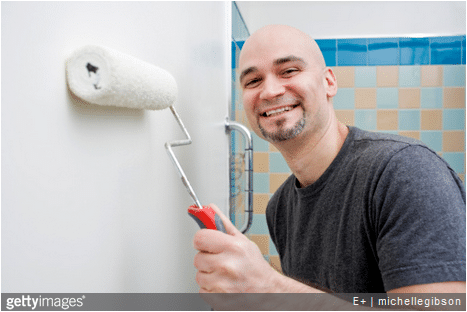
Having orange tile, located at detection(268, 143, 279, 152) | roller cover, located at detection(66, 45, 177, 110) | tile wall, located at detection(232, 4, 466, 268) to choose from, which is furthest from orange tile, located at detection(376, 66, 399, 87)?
roller cover, located at detection(66, 45, 177, 110)

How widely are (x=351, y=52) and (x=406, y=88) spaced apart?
0.92ft

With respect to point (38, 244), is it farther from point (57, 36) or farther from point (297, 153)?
Answer: point (297, 153)

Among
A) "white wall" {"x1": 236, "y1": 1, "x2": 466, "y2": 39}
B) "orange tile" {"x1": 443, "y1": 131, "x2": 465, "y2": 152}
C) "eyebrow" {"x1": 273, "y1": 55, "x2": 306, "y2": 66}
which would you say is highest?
"white wall" {"x1": 236, "y1": 1, "x2": 466, "y2": 39}

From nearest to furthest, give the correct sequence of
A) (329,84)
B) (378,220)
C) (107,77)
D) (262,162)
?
(107,77) < (378,220) < (329,84) < (262,162)

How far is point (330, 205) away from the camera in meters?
0.72

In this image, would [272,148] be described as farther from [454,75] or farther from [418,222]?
[418,222]

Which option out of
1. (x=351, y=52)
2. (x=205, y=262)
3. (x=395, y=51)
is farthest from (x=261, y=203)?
(x=205, y=262)

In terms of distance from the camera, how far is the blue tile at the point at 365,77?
1.63m

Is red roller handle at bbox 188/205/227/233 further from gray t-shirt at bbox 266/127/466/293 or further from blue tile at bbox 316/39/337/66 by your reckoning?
blue tile at bbox 316/39/337/66

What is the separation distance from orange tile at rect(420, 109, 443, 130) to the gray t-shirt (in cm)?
100


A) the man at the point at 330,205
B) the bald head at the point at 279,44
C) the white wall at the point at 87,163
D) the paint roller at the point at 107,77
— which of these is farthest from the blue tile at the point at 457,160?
the paint roller at the point at 107,77

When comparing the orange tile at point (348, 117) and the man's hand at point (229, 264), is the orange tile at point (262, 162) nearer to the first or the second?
the orange tile at point (348, 117)

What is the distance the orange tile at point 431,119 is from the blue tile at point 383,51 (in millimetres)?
251

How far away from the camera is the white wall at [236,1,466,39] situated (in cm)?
160
